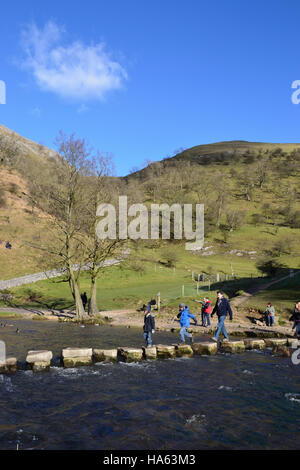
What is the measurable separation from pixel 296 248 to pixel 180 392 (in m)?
90.4

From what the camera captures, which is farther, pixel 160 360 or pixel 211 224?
pixel 211 224

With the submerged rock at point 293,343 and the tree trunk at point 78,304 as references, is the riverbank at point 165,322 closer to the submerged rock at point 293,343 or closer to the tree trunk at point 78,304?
the tree trunk at point 78,304

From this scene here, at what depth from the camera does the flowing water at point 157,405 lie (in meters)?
9.44

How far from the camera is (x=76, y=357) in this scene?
17.2 metres

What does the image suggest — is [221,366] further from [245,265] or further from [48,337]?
[245,265]

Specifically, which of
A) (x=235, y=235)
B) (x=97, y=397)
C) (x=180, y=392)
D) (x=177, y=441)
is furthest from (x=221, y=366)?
(x=235, y=235)

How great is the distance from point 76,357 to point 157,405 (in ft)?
21.0

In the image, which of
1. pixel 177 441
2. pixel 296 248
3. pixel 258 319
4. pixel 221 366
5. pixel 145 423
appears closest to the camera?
pixel 177 441

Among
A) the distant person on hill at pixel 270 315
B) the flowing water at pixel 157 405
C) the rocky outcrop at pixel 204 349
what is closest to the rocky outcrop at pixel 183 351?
the rocky outcrop at pixel 204 349

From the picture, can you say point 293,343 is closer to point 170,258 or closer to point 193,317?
point 193,317

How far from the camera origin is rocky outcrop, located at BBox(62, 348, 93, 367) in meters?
17.0

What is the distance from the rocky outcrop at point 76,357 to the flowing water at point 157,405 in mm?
571

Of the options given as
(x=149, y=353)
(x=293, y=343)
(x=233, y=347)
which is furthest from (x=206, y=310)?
(x=149, y=353)
